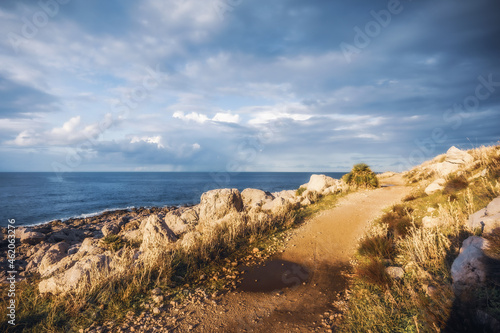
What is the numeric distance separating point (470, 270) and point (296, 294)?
3.39 metres

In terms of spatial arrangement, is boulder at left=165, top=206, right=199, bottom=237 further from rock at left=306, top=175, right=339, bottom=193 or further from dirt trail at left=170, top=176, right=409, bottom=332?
rock at left=306, top=175, right=339, bottom=193

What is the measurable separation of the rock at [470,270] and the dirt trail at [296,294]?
2.29 meters

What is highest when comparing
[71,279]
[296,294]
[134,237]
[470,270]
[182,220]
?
[470,270]

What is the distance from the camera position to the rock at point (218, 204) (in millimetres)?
12281

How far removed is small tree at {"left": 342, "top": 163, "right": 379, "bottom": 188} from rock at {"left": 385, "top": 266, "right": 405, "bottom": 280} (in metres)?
14.9

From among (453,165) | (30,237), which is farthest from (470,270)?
(30,237)

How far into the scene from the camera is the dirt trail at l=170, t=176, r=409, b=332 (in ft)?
15.3

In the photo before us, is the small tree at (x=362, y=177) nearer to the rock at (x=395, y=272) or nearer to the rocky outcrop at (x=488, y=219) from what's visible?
the rocky outcrop at (x=488, y=219)

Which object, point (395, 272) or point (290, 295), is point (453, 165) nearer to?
point (395, 272)

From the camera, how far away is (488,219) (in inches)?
209

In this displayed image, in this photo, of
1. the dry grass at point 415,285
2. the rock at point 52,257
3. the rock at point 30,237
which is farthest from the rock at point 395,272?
the rock at point 30,237

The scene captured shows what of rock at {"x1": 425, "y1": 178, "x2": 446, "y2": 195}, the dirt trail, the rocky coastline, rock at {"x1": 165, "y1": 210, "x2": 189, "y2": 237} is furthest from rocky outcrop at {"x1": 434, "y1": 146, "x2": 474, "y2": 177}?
rock at {"x1": 165, "y1": 210, "x2": 189, "y2": 237}

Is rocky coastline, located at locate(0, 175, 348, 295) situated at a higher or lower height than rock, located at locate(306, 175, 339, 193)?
lower

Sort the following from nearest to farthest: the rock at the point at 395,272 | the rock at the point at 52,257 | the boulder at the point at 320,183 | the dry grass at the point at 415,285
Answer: the dry grass at the point at 415,285
the rock at the point at 395,272
the rock at the point at 52,257
the boulder at the point at 320,183
